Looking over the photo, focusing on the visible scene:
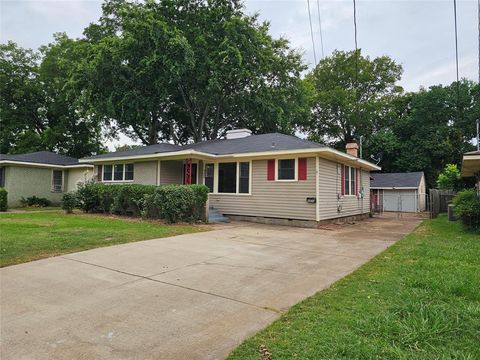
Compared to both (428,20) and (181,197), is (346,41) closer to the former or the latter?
(428,20)

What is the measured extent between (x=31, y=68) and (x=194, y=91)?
1702 centimetres

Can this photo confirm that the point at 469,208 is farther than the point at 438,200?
No

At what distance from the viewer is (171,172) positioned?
15.7 m

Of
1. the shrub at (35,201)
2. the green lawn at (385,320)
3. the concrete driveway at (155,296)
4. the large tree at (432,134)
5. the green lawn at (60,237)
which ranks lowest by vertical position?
the concrete driveway at (155,296)

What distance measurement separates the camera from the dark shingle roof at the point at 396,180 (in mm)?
27062

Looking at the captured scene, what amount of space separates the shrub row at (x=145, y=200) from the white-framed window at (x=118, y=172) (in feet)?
5.73

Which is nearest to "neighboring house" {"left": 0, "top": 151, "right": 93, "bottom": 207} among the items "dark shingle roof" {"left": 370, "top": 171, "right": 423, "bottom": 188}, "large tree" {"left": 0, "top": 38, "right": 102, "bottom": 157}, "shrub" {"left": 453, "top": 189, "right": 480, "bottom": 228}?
"large tree" {"left": 0, "top": 38, "right": 102, "bottom": 157}

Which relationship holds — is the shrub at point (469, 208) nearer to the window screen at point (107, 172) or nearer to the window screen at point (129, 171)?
the window screen at point (129, 171)

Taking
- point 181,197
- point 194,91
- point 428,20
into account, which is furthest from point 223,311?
point 194,91

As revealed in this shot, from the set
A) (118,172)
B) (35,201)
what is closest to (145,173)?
(118,172)

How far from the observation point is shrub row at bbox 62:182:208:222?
11656 millimetres

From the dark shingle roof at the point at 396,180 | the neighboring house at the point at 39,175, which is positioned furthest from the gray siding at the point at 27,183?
the dark shingle roof at the point at 396,180

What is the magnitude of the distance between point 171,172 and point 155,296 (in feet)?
39.2

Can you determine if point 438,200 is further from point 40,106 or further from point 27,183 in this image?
point 40,106
